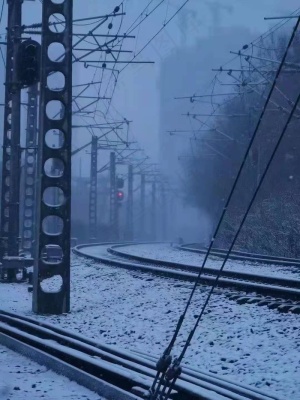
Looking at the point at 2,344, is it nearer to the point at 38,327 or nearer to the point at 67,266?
the point at 38,327

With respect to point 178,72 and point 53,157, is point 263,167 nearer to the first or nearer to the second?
point 53,157

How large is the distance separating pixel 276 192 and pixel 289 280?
2236 cm

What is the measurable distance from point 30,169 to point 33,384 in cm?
1862

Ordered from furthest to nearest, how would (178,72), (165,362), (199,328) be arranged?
1. (178,72)
2. (199,328)
3. (165,362)

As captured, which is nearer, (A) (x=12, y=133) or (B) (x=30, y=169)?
(A) (x=12, y=133)

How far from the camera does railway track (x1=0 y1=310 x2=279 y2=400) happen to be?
568cm

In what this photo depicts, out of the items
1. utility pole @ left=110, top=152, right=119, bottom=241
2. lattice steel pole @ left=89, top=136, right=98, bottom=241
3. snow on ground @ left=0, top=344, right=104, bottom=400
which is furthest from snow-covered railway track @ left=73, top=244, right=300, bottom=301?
utility pole @ left=110, top=152, right=119, bottom=241

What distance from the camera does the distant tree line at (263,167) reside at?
93.4 feet

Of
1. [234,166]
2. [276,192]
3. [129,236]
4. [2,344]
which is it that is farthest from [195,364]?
[129,236]

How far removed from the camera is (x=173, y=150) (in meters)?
85.6

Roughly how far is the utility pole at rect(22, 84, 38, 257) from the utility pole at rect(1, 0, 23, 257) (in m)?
3.56

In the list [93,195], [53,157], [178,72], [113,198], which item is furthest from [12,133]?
[178,72]

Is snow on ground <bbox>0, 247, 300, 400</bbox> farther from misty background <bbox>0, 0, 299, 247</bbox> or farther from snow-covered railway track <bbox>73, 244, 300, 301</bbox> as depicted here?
misty background <bbox>0, 0, 299, 247</bbox>

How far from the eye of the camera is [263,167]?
32.1 m
